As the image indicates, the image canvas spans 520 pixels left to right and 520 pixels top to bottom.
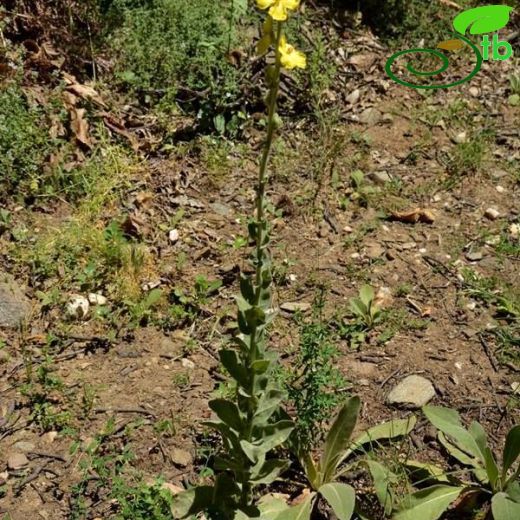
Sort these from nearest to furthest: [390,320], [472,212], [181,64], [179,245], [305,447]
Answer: [305,447] → [390,320] → [179,245] → [472,212] → [181,64]

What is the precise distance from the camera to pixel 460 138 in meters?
4.90

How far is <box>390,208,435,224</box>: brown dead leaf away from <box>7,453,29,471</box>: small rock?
248 cm

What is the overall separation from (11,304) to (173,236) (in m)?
0.97

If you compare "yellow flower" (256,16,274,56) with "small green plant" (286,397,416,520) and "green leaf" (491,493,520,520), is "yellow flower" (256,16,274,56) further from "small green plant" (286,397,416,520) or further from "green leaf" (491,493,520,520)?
"green leaf" (491,493,520,520)

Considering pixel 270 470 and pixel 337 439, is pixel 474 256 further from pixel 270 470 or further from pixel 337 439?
pixel 270 470

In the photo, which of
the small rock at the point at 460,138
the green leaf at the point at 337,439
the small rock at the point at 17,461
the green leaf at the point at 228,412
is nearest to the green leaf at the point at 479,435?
the green leaf at the point at 337,439

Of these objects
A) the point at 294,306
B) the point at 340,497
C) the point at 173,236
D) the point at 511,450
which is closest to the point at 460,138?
→ the point at 294,306

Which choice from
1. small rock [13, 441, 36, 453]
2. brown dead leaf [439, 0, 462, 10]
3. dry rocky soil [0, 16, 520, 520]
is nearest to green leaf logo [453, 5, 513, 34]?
brown dead leaf [439, 0, 462, 10]

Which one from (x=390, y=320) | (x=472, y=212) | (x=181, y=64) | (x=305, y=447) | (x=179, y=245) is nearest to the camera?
(x=305, y=447)

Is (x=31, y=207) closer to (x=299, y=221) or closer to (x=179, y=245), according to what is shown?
A: (x=179, y=245)

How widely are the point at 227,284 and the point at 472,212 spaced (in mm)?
1619

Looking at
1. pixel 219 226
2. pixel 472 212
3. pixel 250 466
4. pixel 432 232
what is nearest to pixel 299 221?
pixel 219 226

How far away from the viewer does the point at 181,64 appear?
4.79m

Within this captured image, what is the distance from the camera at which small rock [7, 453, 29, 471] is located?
2998mm
